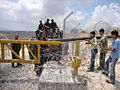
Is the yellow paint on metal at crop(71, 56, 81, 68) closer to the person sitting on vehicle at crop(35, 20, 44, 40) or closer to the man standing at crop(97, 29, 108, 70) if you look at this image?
the man standing at crop(97, 29, 108, 70)

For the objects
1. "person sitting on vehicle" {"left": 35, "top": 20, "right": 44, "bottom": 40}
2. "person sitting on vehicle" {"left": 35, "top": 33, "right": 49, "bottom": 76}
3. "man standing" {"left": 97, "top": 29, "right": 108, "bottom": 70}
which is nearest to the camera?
"person sitting on vehicle" {"left": 35, "top": 33, "right": 49, "bottom": 76}

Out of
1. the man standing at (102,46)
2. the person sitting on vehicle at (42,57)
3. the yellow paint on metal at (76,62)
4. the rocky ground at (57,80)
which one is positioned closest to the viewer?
the rocky ground at (57,80)

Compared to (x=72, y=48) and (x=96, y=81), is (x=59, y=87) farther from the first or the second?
(x=72, y=48)

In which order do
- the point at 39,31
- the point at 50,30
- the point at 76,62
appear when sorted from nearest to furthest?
the point at 76,62 → the point at 39,31 → the point at 50,30

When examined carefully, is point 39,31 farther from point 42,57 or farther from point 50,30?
point 42,57

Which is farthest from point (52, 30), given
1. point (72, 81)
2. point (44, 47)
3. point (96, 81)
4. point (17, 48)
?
point (72, 81)

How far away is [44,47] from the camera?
8.44 metres

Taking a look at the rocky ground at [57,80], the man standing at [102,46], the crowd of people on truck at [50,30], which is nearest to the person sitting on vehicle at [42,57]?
the rocky ground at [57,80]

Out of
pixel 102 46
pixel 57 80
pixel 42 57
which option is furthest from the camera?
pixel 102 46

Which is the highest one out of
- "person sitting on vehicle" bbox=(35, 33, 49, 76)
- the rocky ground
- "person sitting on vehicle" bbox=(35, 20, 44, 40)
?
"person sitting on vehicle" bbox=(35, 20, 44, 40)

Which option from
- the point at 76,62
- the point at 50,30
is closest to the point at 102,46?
the point at 76,62

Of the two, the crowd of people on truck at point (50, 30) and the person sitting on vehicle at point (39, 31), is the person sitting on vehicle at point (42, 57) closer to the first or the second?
the person sitting on vehicle at point (39, 31)

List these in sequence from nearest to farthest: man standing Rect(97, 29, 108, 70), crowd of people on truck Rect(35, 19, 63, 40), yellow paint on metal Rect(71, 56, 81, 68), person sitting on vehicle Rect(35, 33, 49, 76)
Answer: yellow paint on metal Rect(71, 56, 81, 68) → person sitting on vehicle Rect(35, 33, 49, 76) → man standing Rect(97, 29, 108, 70) → crowd of people on truck Rect(35, 19, 63, 40)

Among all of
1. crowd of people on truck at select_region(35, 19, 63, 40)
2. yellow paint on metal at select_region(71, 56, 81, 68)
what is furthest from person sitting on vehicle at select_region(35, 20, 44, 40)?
yellow paint on metal at select_region(71, 56, 81, 68)
